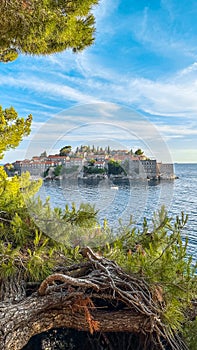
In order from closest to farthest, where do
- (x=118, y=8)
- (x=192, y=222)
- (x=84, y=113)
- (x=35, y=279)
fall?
(x=84, y=113)
(x=35, y=279)
(x=118, y=8)
(x=192, y=222)

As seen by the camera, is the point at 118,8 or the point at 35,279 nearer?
the point at 35,279

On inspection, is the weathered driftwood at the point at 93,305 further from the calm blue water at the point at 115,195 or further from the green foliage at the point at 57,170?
the green foliage at the point at 57,170

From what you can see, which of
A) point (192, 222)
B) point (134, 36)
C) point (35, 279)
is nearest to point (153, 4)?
point (134, 36)

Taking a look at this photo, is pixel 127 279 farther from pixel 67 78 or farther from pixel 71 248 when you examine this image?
pixel 67 78

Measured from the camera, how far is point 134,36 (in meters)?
4.09

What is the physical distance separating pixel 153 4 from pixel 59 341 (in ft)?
12.4

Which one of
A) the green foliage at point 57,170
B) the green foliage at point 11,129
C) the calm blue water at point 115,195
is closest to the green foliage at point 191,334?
the calm blue water at point 115,195

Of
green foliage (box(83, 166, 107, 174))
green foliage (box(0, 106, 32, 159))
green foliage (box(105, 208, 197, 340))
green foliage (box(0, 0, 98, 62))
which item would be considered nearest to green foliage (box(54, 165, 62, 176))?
green foliage (box(83, 166, 107, 174))

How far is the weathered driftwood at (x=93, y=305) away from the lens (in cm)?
135

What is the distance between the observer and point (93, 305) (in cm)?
143

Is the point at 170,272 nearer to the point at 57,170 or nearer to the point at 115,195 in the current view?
the point at 115,195

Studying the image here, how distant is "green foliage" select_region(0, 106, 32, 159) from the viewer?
13.2ft

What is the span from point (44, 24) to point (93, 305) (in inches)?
82.0

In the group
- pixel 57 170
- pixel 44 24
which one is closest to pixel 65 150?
pixel 57 170
